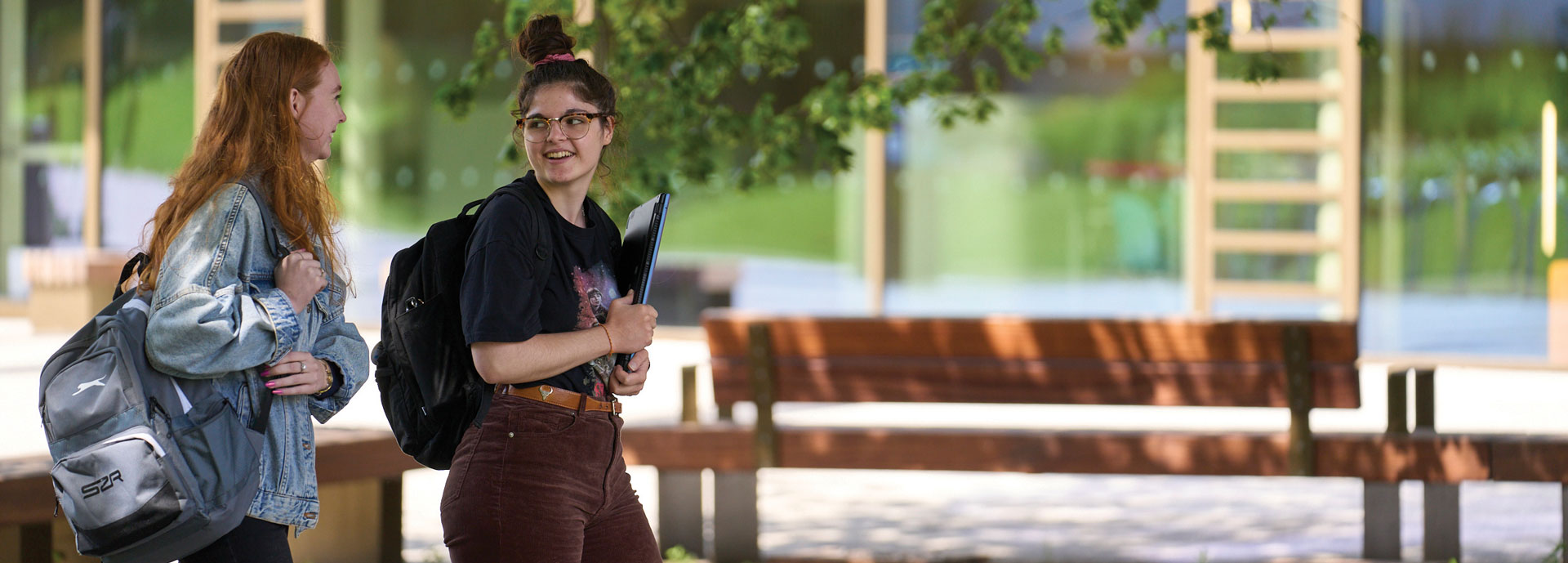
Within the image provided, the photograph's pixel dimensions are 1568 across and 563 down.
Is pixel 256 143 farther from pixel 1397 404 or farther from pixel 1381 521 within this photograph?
pixel 1381 521

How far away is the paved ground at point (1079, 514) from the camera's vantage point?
5961 millimetres

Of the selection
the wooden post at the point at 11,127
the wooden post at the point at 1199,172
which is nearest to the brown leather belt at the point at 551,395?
the wooden post at the point at 1199,172

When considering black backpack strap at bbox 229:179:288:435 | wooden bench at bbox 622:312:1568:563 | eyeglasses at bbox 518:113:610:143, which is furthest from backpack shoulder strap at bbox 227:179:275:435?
wooden bench at bbox 622:312:1568:563

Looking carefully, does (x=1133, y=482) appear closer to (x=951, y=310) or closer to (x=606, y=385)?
(x=606, y=385)

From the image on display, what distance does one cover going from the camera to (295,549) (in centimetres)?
526

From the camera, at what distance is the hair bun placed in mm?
2893

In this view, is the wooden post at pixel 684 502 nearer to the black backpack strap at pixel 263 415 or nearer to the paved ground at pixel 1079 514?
the paved ground at pixel 1079 514

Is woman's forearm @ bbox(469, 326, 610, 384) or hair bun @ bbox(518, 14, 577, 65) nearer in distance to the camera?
woman's forearm @ bbox(469, 326, 610, 384)

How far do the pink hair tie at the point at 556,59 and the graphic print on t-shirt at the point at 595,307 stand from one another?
358 mm

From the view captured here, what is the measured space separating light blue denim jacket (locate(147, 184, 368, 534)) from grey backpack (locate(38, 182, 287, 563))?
0.05 m

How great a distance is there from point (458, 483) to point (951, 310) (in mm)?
11985

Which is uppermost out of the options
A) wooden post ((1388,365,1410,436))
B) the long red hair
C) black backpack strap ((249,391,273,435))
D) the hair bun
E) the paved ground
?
the hair bun

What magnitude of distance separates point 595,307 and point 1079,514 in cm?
436

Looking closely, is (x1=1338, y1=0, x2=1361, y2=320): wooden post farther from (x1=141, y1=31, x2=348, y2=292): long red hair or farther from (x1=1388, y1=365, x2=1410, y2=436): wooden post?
(x1=141, y1=31, x2=348, y2=292): long red hair
